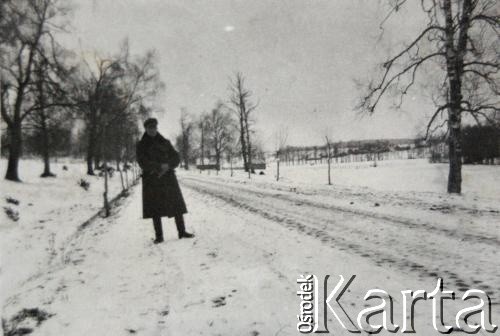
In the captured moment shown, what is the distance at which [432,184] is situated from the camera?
2569cm

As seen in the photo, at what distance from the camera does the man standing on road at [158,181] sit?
7.02m

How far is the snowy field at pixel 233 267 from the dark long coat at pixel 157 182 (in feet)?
1.75

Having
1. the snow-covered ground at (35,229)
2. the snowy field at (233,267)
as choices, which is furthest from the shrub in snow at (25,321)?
the snow-covered ground at (35,229)

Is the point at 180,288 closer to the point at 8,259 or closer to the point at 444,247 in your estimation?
the point at 444,247

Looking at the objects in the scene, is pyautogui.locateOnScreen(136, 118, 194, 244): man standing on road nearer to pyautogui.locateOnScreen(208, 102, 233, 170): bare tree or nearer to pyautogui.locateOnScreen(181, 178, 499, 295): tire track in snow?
pyautogui.locateOnScreen(181, 178, 499, 295): tire track in snow

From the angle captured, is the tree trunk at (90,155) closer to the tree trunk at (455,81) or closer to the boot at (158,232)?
the tree trunk at (455,81)

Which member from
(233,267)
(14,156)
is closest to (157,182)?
(233,267)

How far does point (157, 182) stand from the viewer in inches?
278

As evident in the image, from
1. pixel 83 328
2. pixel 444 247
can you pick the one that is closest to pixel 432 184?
pixel 444 247

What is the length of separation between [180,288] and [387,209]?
705cm

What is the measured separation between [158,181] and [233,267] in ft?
8.48

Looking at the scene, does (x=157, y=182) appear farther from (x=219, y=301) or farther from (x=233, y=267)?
(x=219, y=301)

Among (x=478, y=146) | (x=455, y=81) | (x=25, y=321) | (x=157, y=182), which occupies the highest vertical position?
(x=455, y=81)

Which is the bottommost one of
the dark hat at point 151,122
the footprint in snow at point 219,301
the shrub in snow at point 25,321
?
the shrub in snow at point 25,321
